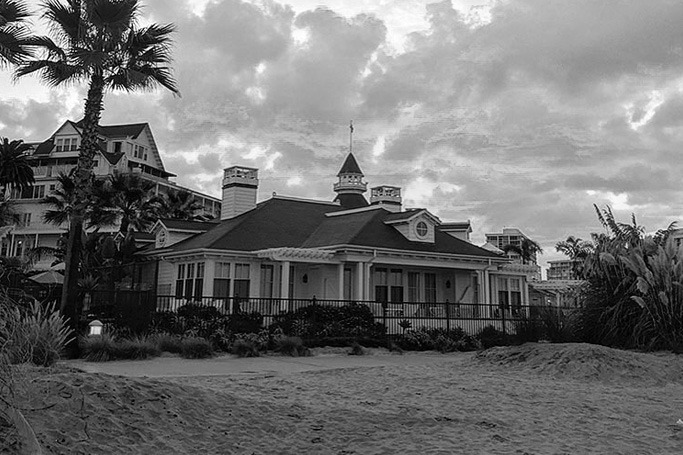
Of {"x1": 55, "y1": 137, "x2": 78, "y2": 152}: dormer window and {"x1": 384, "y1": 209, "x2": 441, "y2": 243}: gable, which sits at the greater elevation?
{"x1": 55, "y1": 137, "x2": 78, "y2": 152}: dormer window

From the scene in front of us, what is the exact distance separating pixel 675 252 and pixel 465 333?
7649mm

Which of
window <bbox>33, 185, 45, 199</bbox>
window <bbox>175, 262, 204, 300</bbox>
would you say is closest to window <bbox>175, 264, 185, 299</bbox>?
window <bbox>175, 262, 204, 300</bbox>

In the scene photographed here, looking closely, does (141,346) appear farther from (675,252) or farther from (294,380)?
(675,252)

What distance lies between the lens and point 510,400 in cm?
915

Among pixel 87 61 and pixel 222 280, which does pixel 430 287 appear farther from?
pixel 87 61

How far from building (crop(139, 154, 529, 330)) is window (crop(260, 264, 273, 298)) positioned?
44 millimetres

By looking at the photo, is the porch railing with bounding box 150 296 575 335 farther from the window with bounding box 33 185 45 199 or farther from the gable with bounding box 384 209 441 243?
the window with bounding box 33 185 45 199

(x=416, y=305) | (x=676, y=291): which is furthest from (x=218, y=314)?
(x=676, y=291)

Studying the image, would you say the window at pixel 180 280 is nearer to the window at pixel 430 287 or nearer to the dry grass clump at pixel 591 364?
the window at pixel 430 287

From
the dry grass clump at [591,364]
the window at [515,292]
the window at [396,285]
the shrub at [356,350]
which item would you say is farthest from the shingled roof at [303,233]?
the dry grass clump at [591,364]

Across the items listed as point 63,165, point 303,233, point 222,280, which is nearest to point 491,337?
point 222,280

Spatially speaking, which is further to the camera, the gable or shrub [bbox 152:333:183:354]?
the gable

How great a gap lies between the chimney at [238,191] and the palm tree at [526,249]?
163 feet

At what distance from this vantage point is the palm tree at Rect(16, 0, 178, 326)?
1579 cm
